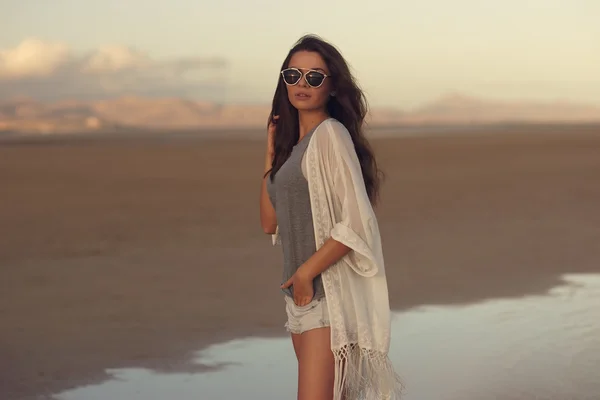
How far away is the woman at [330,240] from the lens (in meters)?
3.50

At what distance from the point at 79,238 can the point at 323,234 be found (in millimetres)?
11690

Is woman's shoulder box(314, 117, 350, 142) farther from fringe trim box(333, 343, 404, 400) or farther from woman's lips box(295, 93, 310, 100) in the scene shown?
fringe trim box(333, 343, 404, 400)

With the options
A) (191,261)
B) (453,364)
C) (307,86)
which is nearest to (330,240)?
(307,86)

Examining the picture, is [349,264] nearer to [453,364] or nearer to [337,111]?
[337,111]

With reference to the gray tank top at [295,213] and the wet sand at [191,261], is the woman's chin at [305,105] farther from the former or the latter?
the wet sand at [191,261]

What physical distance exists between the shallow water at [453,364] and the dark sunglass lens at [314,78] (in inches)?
110

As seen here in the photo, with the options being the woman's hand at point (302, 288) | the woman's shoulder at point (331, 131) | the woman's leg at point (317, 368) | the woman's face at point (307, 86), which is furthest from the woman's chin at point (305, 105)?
the woman's leg at point (317, 368)

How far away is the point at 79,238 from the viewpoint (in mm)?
14773

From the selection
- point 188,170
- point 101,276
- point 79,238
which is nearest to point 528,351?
point 101,276

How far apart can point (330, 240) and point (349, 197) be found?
0.16 metres

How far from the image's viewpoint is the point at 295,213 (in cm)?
362

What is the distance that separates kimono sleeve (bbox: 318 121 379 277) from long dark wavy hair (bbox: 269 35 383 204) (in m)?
0.19

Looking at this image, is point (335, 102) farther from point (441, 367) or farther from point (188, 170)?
point (188, 170)

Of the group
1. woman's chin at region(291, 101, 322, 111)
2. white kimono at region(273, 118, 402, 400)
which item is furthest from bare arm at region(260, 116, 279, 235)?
white kimono at region(273, 118, 402, 400)
